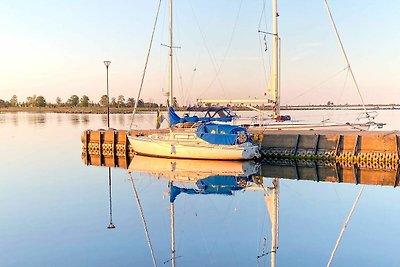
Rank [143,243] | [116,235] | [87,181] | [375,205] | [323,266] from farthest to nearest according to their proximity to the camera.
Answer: [87,181] < [375,205] < [116,235] < [143,243] < [323,266]

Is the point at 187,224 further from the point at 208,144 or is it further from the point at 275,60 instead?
the point at 275,60

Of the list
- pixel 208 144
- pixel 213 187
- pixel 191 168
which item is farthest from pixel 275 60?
pixel 213 187

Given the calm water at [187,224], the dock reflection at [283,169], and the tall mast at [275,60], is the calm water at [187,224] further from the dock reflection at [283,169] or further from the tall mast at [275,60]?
the tall mast at [275,60]

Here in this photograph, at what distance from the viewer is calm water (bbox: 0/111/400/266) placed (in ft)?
43.2

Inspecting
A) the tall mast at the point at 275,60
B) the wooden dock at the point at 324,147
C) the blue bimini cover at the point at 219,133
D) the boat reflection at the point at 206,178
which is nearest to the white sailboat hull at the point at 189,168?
the boat reflection at the point at 206,178

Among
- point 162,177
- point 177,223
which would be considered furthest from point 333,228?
point 162,177

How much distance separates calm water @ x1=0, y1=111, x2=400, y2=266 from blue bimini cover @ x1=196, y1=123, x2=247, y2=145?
21.6 ft

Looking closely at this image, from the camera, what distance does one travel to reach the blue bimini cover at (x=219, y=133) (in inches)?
1242

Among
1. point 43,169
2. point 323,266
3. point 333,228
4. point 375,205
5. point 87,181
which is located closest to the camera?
point 323,266

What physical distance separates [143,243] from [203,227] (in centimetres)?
290

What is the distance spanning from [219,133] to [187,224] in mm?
15408

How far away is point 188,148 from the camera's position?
108 ft

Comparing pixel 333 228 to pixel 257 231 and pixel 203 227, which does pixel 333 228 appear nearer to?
pixel 257 231

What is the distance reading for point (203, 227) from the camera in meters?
16.6
